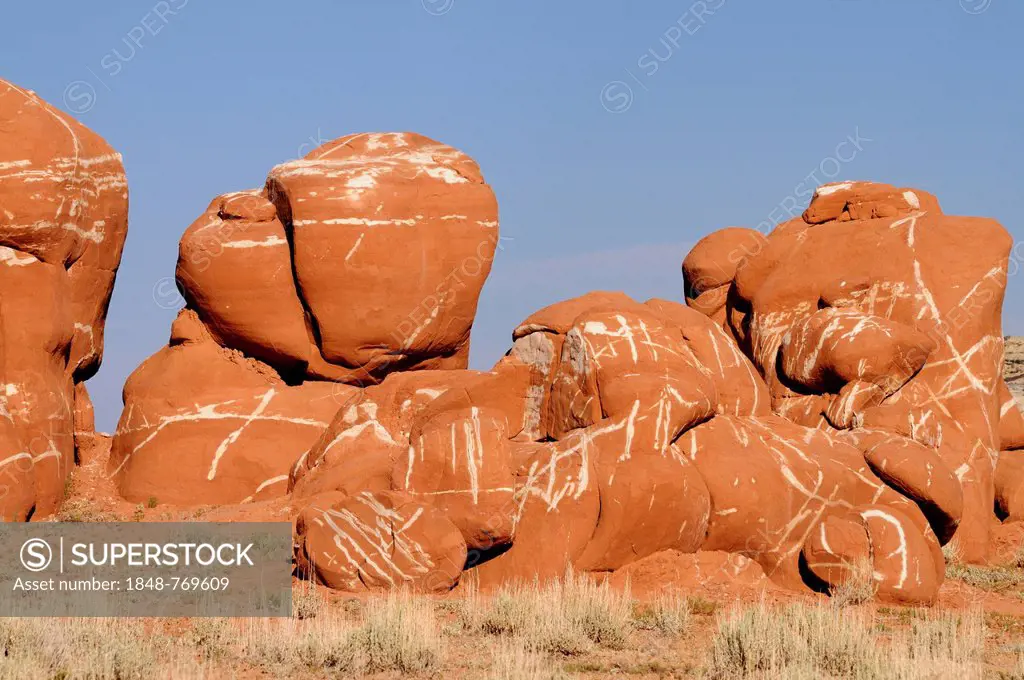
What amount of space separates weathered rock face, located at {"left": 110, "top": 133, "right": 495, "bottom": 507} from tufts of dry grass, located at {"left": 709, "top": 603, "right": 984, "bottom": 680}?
7.88m

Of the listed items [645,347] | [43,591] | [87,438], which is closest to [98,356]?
[87,438]

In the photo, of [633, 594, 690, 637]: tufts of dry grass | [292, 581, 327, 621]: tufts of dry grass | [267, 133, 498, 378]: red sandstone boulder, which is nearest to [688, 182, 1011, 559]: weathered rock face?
[267, 133, 498, 378]: red sandstone boulder

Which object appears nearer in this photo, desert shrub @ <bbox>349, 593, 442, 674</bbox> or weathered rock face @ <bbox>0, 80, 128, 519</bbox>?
desert shrub @ <bbox>349, 593, 442, 674</bbox>

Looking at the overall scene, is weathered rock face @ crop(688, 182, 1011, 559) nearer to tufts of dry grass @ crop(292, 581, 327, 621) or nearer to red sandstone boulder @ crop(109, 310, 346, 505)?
red sandstone boulder @ crop(109, 310, 346, 505)

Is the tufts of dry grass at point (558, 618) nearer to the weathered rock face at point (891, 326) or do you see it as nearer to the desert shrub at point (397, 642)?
the desert shrub at point (397, 642)

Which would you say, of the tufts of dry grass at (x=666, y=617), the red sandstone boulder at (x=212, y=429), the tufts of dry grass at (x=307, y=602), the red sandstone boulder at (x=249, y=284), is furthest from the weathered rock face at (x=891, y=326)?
the tufts of dry grass at (x=307, y=602)

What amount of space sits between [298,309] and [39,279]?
3563 mm

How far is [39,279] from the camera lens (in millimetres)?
17406

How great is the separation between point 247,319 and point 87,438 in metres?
2.81

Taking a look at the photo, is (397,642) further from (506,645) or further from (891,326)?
(891,326)

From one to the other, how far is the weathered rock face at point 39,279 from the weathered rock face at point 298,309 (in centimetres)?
148

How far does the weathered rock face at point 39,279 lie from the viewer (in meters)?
17.0

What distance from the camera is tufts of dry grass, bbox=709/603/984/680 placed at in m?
10.2

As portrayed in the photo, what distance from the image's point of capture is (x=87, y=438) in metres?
19.3
